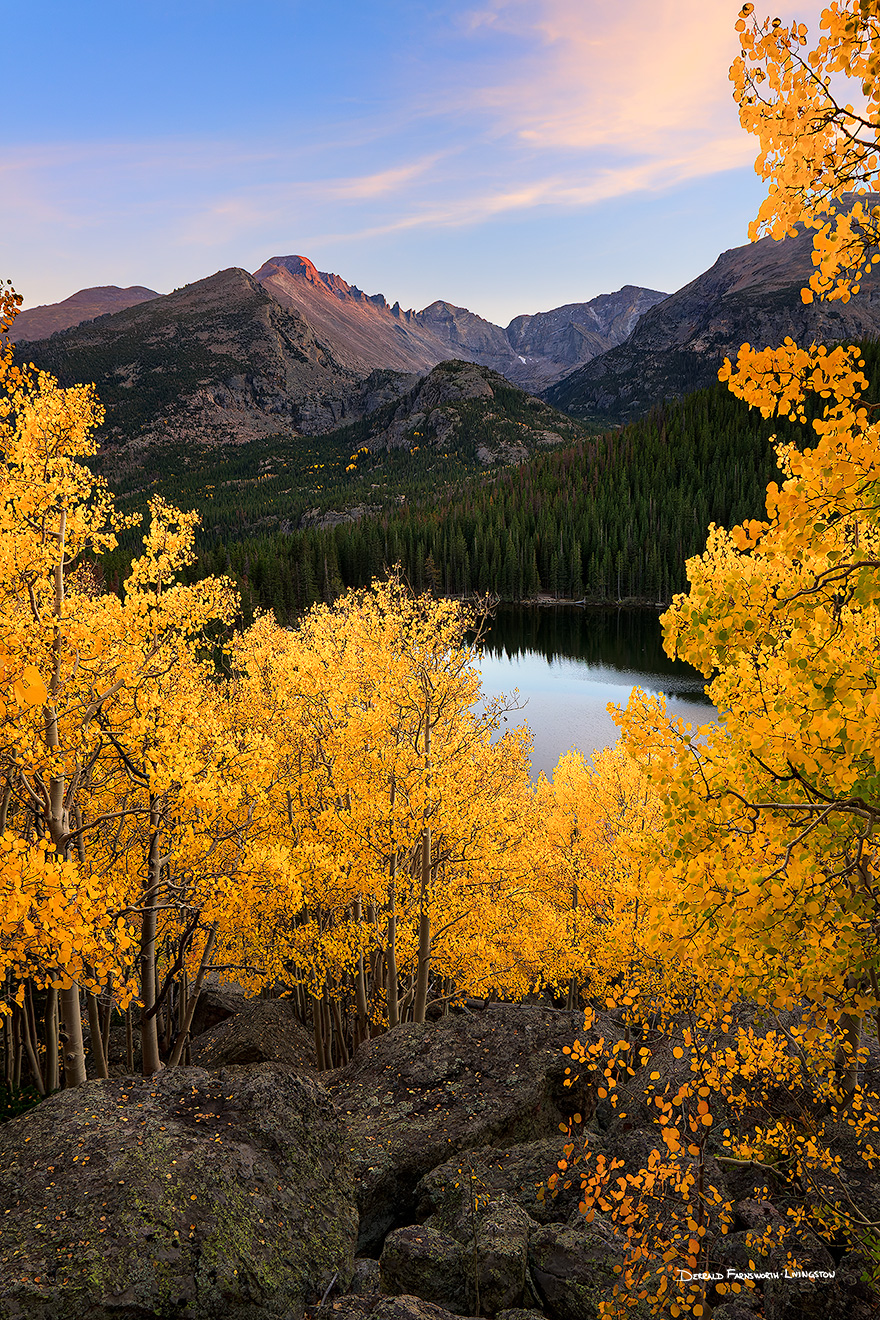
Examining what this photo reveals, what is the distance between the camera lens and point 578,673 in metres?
78.7

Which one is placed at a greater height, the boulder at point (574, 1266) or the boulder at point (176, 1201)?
the boulder at point (176, 1201)

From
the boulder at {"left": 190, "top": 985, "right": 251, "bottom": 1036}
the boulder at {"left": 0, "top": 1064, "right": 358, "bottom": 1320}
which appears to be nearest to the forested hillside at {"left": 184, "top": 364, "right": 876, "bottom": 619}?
the boulder at {"left": 190, "top": 985, "right": 251, "bottom": 1036}

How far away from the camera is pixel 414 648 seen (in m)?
20.2

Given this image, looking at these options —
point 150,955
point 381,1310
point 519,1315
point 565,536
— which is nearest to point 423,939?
point 150,955

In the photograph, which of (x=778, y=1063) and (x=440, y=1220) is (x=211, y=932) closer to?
(x=440, y=1220)

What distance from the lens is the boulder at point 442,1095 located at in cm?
1127

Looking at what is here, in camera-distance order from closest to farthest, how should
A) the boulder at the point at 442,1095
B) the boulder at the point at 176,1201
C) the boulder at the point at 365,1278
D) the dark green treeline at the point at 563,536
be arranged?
the boulder at the point at 176,1201 < the boulder at the point at 365,1278 < the boulder at the point at 442,1095 < the dark green treeline at the point at 563,536

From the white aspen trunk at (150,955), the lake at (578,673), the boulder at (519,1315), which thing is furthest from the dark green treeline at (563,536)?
the boulder at (519,1315)

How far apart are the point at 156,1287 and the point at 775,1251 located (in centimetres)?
823

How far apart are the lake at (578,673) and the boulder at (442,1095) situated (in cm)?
2468

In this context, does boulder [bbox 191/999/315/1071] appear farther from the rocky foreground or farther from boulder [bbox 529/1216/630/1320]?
boulder [bbox 529/1216/630/1320]

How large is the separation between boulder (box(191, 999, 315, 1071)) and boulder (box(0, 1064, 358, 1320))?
8162 mm

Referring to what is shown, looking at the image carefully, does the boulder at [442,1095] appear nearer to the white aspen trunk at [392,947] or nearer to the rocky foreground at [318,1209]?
the rocky foreground at [318,1209]

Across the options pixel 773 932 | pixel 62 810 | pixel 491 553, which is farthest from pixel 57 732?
pixel 491 553
